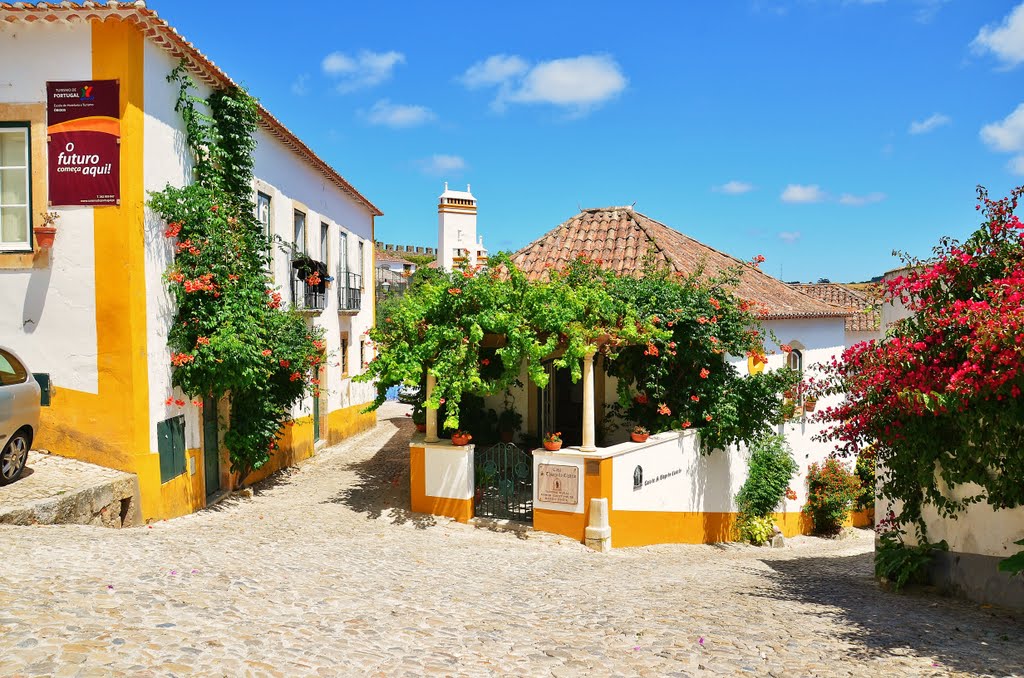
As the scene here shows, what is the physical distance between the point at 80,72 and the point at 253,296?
3612mm

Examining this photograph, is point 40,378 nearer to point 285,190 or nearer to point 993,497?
point 285,190

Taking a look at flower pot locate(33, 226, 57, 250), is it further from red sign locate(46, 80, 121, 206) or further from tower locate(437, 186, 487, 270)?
tower locate(437, 186, 487, 270)

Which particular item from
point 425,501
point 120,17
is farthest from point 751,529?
point 120,17

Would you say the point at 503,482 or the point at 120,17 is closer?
the point at 120,17

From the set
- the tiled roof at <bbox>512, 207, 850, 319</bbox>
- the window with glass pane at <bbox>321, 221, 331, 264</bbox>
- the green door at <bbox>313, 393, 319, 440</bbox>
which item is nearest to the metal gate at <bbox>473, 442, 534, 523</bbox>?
the tiled roof at <bbox>512, 207, 850, 319</bbox>

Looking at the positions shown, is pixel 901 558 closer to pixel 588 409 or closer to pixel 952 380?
pixel 952 380

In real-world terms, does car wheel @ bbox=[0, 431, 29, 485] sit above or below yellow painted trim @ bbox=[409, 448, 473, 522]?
above

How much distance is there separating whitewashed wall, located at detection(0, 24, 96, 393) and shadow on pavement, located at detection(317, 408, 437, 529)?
4207 mm

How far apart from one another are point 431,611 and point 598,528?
403 centimetres

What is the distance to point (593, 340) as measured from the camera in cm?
1051

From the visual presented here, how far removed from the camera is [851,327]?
23.3 m

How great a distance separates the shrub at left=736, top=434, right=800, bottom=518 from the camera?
13367mm

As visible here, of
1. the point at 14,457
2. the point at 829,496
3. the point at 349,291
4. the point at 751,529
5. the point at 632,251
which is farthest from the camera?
the point at 349,291

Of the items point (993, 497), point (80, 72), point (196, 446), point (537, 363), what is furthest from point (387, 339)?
point (993, 497)
